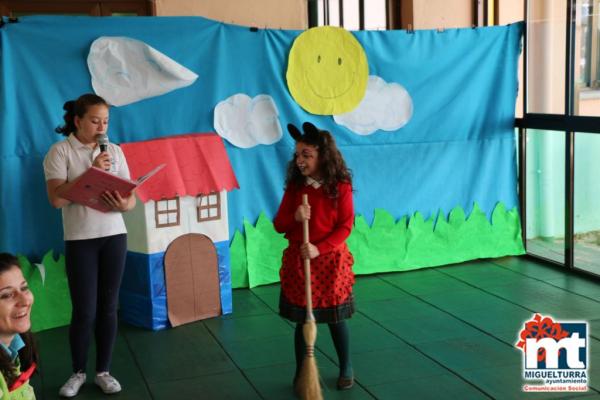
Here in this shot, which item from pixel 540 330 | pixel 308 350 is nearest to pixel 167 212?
pixel 308 350

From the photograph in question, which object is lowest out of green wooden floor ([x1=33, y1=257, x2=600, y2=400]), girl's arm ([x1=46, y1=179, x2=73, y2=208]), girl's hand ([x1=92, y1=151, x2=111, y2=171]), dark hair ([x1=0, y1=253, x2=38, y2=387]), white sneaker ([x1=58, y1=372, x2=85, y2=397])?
green wooden floor ([x1=33, y1=257, x2=600, y2=400])

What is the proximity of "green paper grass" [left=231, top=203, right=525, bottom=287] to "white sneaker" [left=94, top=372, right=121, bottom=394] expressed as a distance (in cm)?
177

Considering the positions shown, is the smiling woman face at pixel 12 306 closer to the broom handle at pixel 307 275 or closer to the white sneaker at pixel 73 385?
the broom handle at pixel 307 275

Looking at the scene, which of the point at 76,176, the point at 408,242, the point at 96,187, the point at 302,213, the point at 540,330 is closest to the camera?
the point at 302,213

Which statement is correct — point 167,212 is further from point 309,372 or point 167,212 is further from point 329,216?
point 309,372

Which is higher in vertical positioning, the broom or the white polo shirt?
the white polo shirt

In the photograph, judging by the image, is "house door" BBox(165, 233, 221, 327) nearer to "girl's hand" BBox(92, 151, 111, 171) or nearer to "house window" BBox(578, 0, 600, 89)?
"girl's hand" BBox(92, 151, 111, 171)

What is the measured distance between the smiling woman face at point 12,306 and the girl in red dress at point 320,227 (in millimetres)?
1470

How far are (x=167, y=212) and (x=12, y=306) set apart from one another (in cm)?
254

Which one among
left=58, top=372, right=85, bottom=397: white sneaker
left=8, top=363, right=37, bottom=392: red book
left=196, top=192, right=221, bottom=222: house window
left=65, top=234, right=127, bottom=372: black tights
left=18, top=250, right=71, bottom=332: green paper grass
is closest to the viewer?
left=8, top=363, right=37, bottom=392: red book

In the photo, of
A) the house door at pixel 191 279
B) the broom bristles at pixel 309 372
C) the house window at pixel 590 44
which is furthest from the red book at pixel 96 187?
the house window at pixel 590 44

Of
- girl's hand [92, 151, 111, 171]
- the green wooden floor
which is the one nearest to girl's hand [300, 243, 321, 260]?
the green wooden floor

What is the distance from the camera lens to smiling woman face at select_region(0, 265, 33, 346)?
1917 mm

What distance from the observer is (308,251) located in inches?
126
